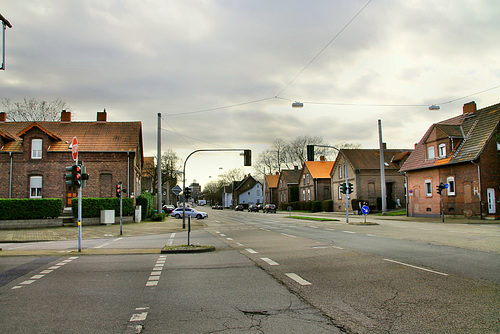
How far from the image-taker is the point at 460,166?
3381cm

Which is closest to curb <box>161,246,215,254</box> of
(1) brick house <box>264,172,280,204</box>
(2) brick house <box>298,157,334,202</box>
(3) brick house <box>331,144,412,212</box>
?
(3) brick house <box>331,144,412,212</box>

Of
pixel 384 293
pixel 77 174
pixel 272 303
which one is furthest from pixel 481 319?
pixel 77 174

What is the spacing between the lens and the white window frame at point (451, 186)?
34.2 meters

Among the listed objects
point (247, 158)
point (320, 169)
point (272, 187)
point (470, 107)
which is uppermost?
point (470, 107)

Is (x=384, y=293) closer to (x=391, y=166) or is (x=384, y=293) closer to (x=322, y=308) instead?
(x=322, y=308)

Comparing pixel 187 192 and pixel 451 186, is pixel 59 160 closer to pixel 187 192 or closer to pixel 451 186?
pixel 187 192

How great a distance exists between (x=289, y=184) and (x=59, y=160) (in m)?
55.8

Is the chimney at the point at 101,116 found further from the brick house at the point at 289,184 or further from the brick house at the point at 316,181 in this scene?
the brick house at the point at 289,184

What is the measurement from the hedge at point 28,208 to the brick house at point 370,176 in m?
38.5

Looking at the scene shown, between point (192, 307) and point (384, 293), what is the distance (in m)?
3.27

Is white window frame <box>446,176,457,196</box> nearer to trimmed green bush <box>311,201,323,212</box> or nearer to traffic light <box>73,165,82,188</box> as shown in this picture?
trimmed green bush <box>311,201,323,212</box>

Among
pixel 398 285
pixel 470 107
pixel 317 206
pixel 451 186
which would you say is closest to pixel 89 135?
pixel 451 186

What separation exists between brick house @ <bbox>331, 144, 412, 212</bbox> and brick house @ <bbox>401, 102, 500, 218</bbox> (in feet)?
45.4

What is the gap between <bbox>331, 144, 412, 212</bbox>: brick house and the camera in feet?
183
